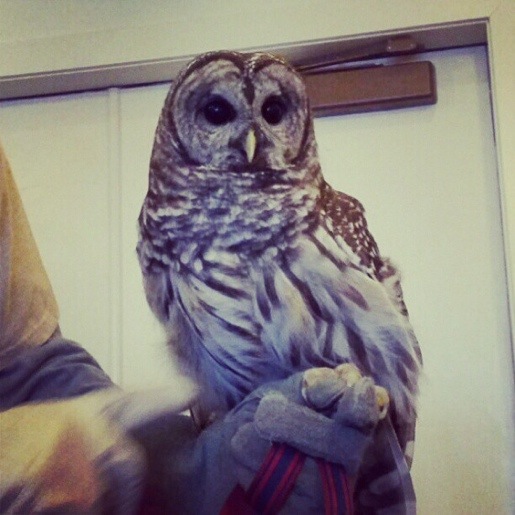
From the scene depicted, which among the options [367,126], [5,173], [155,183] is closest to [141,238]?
[155,183]

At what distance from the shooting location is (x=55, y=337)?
796 mm

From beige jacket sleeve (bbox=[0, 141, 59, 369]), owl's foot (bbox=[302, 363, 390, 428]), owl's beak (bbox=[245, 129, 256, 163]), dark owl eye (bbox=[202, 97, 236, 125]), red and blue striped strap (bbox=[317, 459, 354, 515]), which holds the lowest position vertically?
red and blue striped strap (bbox=[317, 459, 354, 515])

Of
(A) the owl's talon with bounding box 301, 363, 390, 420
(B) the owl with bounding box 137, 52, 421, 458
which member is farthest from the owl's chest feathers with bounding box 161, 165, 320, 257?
(A) the owl's talon with bounding box 301, 363, 390, 420

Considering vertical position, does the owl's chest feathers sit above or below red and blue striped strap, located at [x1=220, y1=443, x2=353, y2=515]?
above

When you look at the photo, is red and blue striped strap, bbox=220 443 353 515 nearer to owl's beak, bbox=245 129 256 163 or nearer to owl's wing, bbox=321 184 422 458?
owl's wing, bbox=321 184 422 458

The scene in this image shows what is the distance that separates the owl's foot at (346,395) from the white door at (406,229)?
0.26 ft

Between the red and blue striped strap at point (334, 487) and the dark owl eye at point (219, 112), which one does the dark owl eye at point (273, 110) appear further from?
the red and blue striped strap at point (334, 487)

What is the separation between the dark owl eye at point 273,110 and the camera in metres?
0.74

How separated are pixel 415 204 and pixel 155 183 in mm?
280

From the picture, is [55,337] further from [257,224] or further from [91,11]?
[91,11]

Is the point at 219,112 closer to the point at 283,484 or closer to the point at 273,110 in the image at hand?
the point at 273,110

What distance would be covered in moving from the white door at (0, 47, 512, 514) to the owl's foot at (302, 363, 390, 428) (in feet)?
0.26

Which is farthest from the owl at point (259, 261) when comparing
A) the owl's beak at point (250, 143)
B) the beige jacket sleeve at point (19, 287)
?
the beige jacket sleeve at point (19, 287)

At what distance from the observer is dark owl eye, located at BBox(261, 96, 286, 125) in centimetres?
74
